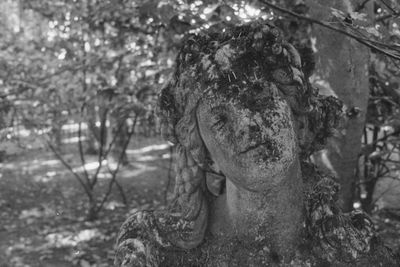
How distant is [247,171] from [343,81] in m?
1.48

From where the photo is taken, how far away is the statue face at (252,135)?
147 cm

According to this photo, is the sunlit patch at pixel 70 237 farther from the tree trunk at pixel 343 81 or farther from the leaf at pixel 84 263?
the tree trunk at pixel 343 81

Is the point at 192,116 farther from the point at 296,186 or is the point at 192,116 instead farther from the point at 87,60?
the point at 87,60

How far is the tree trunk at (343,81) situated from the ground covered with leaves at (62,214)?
1103mm

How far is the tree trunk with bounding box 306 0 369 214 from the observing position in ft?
8.82

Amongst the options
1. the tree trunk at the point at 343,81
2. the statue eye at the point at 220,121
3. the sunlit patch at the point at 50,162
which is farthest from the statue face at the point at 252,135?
the sunlit patch at the point at 50,162

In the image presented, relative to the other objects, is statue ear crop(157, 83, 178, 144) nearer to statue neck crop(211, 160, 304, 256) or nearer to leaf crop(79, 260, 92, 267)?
statue neck crop(211, 160, 304, 256)

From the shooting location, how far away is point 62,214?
7.09 m

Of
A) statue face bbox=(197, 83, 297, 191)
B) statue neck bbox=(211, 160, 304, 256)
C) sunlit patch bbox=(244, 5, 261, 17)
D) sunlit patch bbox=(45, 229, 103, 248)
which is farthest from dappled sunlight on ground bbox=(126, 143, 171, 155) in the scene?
statue face bbox=(197, 83, 297, 191)

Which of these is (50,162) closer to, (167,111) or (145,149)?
(145,149)

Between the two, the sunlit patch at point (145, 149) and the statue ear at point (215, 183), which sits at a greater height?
the statue ear at point (215, 183)

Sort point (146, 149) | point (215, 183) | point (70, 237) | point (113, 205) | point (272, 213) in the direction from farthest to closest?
1. point (146, 149)
2. point (113, 205)
3. point (70, 237)
4. point (215, 183)
5. point (272, 213)

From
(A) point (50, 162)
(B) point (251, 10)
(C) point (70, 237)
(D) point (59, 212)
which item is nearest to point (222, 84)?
(B) point (251, 10)

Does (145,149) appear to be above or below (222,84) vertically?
below
